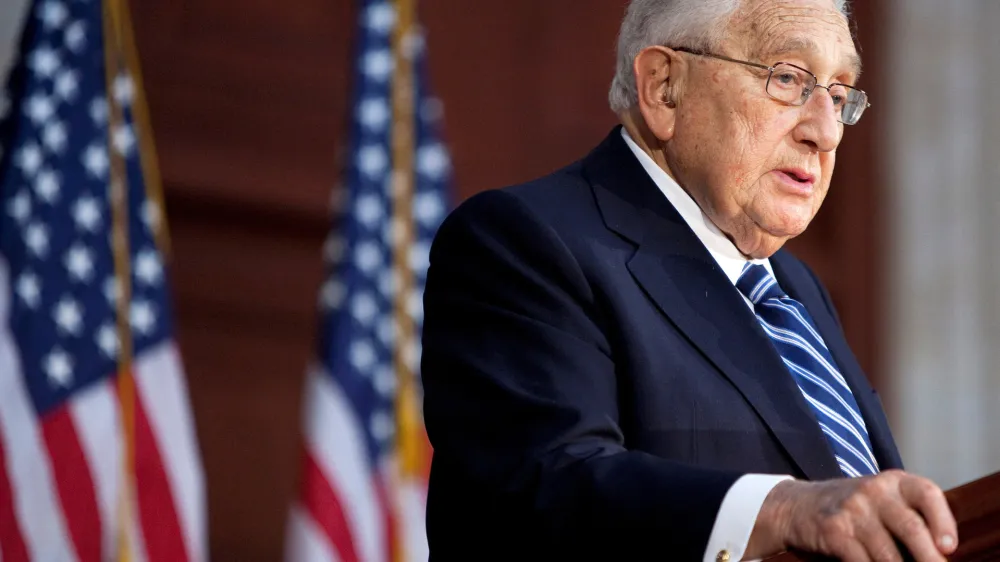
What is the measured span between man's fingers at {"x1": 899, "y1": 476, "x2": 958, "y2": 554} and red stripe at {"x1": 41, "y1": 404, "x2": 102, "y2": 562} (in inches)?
92.5

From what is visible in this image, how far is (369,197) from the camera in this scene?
3.81 m

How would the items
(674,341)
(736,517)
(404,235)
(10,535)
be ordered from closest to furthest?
(736,517), (674,341), (10,535), (404,235)

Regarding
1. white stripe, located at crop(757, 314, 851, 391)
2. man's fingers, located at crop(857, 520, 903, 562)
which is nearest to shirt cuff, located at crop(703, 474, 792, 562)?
man's fingers, located at crop(857, 520, 903, 562)

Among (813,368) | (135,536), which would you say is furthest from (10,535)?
(813,368)

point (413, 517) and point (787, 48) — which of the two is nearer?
point (787, 48)


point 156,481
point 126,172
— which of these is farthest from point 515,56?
point 156,481

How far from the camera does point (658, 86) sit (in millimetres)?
2137

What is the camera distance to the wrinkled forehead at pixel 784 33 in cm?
205

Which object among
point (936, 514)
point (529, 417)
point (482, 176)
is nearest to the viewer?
point (936, 514)

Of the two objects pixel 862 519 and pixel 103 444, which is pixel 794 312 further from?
pixel 103 444

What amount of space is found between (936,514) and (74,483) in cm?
240

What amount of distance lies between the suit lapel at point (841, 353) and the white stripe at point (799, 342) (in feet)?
0.25

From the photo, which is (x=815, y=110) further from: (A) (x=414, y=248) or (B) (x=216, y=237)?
(B) (x=216, y=237)

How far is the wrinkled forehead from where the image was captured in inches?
80.8
